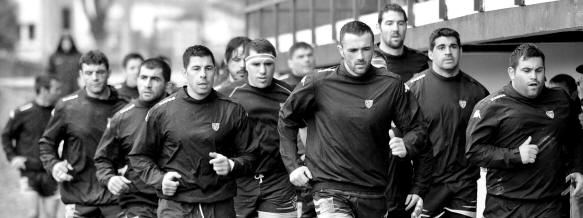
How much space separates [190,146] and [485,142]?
240 centimetres

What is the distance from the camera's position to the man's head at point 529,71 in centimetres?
1029

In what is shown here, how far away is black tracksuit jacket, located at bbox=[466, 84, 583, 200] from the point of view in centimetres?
1034

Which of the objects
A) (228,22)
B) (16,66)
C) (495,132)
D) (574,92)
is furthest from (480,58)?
(228,22)

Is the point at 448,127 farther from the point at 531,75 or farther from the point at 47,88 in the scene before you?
the point at 47,88

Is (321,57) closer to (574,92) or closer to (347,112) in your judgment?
(574,92)

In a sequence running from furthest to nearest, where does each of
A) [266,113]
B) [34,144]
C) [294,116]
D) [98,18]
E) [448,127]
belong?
[98,18] < [34,144] < [266,113] < [448,127] < [294,116]

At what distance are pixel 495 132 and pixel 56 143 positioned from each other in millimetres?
5116

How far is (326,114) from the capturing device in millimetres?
10000

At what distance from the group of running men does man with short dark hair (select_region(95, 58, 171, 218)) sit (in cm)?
1

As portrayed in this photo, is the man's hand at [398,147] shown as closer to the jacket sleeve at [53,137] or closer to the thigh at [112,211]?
the thigh at [112,211]

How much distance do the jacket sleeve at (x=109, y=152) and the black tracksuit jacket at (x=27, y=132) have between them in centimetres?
611

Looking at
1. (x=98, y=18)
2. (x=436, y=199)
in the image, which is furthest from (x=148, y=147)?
(x=98, y=18)

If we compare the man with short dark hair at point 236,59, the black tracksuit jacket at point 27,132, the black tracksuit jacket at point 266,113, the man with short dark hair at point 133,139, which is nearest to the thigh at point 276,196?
the black tracksuit jacket at point 266,113

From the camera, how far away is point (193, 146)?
10531 mm
